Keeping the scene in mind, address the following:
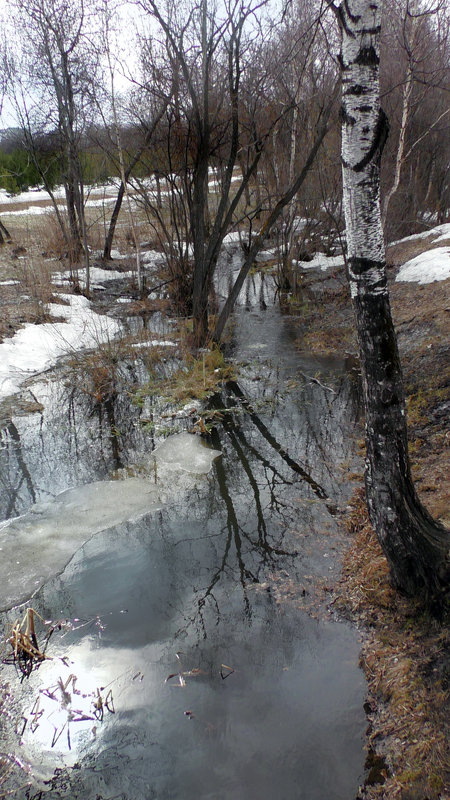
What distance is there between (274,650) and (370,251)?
2527 millimetres

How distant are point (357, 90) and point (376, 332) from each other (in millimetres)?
1256

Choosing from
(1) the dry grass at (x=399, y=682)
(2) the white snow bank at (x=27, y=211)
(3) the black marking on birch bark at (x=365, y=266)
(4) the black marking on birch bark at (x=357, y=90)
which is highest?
(4) the black marking on birch bark at (x=357, y=90)

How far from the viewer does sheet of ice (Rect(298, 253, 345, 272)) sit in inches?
586

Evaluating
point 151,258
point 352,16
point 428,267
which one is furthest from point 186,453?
point 151,258

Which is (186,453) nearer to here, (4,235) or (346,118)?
(346,118)

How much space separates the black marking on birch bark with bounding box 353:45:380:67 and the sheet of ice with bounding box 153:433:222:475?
157 inches

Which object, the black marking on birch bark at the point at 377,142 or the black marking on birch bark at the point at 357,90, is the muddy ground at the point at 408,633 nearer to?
the black marking on birch bark at the point at 377,142

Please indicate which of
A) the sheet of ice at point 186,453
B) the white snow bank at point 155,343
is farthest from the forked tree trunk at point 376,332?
the white snow bank at point 155,343

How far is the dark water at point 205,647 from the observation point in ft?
8.83

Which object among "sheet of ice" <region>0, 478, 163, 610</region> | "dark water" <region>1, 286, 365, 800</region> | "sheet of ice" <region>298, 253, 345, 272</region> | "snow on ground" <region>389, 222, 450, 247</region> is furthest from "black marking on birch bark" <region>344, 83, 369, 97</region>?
"sheet of ice" <region>298, 253, 345, 272</region>

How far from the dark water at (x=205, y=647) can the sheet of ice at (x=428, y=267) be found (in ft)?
19.6

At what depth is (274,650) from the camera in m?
3.36

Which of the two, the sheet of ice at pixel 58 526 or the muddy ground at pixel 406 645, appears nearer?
the muddy ground at pixel 406 645

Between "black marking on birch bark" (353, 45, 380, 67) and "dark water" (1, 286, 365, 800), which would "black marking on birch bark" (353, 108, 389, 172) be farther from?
"dark water" (1, 286, 365, 800)
